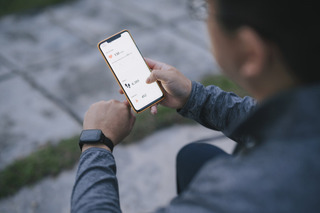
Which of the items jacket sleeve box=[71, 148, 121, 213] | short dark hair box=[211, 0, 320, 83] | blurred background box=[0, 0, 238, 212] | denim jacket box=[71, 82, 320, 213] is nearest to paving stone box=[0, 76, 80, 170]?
blurred background box=[0, 0, 238, 212]

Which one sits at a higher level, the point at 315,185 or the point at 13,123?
the point at 315,185

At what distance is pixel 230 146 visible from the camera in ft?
7.95

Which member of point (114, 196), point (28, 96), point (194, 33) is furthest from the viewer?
point (194, 33)

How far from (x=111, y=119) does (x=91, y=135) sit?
153mm

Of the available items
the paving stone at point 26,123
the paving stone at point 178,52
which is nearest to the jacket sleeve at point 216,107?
the paving stone at point 26,123

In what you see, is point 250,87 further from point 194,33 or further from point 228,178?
point 194,33

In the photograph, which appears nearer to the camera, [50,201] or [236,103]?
[236,103]

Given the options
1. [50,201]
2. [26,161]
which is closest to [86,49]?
[26,161]

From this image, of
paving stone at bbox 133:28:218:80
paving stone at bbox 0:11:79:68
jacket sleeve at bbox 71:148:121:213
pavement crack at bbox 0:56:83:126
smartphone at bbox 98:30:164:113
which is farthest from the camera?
paving stone at bbox 0:11:79:68

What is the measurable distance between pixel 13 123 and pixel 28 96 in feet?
1.24

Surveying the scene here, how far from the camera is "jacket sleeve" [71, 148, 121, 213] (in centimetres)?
100

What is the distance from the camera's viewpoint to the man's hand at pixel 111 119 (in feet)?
4.46

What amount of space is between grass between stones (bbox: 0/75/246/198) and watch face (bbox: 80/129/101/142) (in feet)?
3.33

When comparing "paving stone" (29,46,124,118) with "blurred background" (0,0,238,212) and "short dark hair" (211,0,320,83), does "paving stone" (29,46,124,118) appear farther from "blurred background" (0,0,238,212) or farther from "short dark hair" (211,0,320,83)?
"short dark hair" (211,0,320,83)
